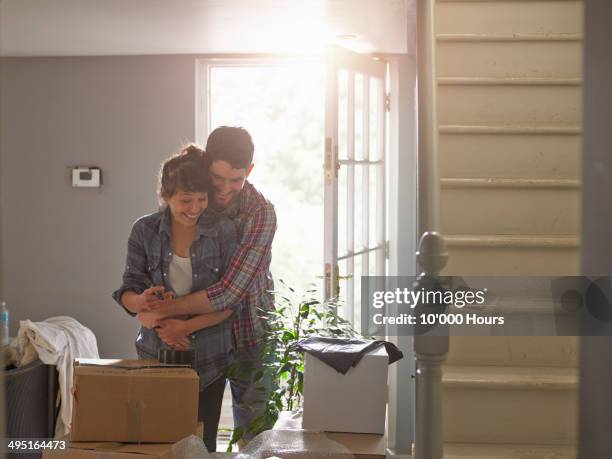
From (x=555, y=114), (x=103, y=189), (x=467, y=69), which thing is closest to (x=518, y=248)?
(x=555, y=114)

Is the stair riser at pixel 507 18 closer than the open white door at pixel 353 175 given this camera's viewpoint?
Yes

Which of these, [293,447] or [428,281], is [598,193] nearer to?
[428,281]

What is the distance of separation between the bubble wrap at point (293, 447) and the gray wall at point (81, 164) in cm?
270

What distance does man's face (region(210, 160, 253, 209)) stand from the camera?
9.31 feet

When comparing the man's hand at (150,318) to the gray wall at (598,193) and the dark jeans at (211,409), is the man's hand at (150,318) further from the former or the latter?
the gray wall at (598,193)

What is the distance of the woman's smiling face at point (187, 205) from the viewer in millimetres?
2812

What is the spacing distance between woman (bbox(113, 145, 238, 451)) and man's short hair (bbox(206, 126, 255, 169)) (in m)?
0.06

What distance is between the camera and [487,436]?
2492mm

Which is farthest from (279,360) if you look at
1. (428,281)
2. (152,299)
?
(428,281)

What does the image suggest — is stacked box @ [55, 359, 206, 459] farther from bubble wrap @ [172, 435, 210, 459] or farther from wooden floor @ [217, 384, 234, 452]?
wooden floor @ [217, 384, 234, 452]

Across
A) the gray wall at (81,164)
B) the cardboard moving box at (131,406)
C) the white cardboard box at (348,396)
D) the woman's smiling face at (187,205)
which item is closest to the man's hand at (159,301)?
the woman's smiling face at (187,205)

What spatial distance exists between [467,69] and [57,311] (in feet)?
10.1

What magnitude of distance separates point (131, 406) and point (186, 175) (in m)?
0.89

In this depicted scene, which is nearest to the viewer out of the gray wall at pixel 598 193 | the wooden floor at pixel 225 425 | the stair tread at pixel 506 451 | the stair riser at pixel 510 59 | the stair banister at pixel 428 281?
the stair banister at pixel 428 281
